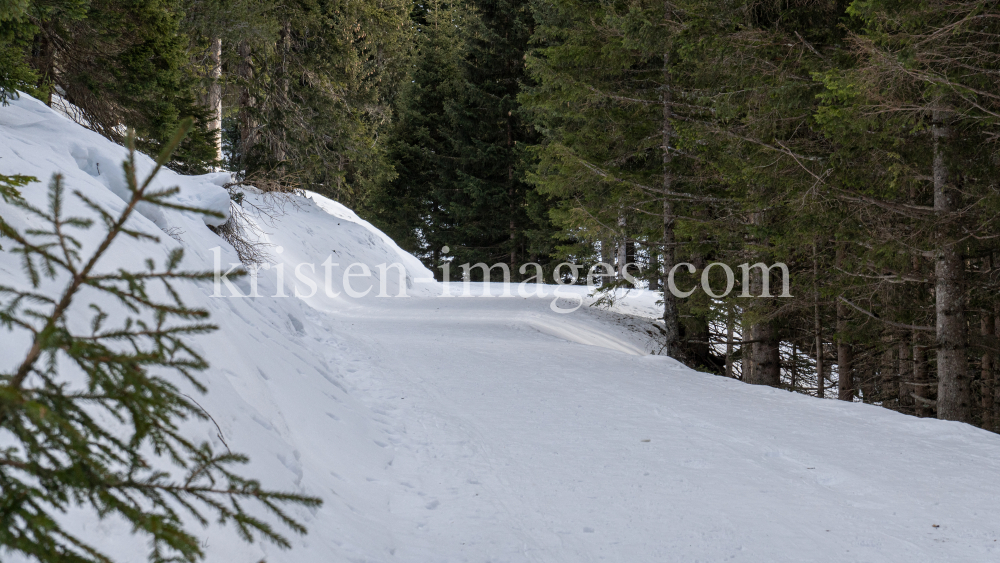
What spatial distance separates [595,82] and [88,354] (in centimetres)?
1010

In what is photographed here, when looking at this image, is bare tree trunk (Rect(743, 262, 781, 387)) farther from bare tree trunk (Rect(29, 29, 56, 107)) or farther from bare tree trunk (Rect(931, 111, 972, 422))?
bare tree trunk (Rect(29, 29, 56, 107))

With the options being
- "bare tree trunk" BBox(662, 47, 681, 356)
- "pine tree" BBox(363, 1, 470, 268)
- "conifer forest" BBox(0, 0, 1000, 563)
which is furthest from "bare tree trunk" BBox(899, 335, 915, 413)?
"pine tree" BBox(363, 1, 470, 268)

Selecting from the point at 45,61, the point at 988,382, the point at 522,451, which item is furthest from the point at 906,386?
the point at 45,61

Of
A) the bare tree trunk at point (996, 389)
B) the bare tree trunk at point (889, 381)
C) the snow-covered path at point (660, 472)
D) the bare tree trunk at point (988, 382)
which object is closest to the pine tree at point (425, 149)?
the bare tree trunk at point (889, 381)

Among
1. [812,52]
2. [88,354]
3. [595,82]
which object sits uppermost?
[595,82]

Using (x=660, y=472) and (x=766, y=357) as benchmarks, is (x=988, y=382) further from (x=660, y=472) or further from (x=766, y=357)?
(x=660, y=472)

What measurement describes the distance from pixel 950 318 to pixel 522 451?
4809 mm

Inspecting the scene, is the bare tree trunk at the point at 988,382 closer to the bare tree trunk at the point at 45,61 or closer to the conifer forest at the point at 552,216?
the conifer forest at the point at 552,216

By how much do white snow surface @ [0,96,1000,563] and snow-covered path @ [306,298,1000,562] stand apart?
0.06ft

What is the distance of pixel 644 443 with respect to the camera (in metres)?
5.59

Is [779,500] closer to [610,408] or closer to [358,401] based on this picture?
[610,408]

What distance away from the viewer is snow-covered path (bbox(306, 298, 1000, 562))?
3762 mm

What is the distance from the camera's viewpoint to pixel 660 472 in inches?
193

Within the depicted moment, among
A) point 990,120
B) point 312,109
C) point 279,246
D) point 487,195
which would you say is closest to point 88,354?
point 990,120
